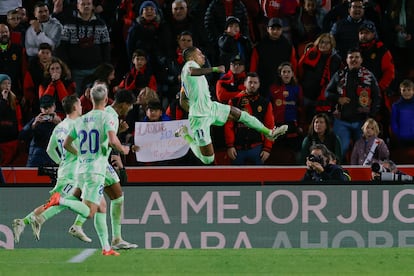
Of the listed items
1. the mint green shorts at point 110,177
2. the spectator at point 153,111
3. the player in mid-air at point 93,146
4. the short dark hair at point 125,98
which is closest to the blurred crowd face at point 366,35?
the spectator at point 153,111

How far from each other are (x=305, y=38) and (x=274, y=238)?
15.0 feet

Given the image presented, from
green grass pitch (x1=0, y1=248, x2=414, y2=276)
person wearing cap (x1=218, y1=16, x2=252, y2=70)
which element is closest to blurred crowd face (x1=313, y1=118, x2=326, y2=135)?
person wearing cap (x1=218, y1=16, x2=252, y2=70)

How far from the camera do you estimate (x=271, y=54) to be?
58.7ft

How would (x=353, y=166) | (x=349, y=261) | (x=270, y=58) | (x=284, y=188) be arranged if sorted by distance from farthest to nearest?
(x=270, y=58)
(x=353, y=166)
(x=284, y=188)
(x=349, y=261)

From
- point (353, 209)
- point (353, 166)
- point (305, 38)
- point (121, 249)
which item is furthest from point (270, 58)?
point (121, 249)

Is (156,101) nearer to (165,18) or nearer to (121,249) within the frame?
(165,18)

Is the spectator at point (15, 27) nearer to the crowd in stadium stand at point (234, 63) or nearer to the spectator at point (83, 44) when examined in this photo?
the crowd in stadium stand at point (234, 63)

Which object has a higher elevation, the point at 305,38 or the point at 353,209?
the point at 305,38

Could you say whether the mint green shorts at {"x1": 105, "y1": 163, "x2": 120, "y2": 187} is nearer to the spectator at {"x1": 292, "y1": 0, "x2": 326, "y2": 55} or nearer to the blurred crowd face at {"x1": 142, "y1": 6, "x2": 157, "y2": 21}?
the blurred crowd face at {"x1": 142, "y1": 6, "x2": 157, "y2": 21}

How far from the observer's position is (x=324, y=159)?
1525cm

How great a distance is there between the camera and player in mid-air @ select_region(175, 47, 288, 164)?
51.4ft

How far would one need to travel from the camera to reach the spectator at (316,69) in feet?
58.1

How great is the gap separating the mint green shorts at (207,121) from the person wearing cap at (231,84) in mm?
1577

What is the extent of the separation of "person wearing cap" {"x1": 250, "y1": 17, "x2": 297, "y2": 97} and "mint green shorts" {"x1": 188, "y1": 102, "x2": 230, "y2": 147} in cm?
204
